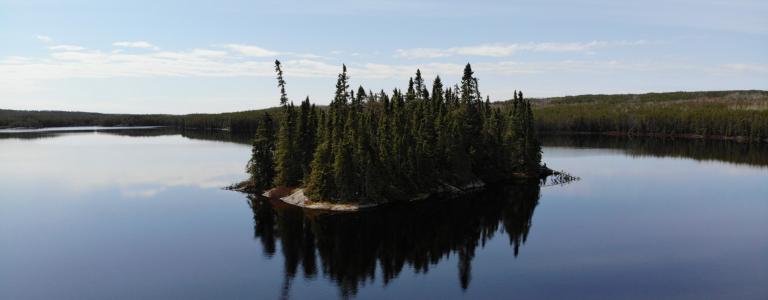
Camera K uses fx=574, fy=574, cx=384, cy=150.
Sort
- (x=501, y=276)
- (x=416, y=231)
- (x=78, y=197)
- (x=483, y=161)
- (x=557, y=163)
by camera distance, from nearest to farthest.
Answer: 1. (x=501, y=276)
2. (x=416, y=231)
3. (x=78, y=197)
4. (x=483, y=161)
5. (x=557, y=163)

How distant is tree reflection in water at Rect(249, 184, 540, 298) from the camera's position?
199ft

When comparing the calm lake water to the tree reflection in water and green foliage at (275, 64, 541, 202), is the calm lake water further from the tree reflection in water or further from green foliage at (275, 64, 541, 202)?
green foliage at (275, 64, 541, 202)

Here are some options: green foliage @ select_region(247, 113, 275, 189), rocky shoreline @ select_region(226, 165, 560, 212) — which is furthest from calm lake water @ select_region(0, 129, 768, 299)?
green foliage @ select_region(247, 113, 275, 189)

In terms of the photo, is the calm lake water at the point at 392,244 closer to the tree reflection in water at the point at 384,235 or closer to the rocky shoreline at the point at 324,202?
the tree reflection in water at the point at 384,235

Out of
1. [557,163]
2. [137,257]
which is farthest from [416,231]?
[557,163]

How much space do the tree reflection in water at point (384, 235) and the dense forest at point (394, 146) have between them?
18.9ft

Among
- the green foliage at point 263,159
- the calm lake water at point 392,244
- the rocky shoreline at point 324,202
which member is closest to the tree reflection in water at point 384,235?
the calm lake water at point 392,244

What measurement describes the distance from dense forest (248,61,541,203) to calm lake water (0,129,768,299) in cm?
644

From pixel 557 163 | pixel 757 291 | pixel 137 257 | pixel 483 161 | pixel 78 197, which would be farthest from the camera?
pixel 557 163

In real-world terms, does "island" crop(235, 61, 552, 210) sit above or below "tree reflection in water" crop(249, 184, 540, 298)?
above

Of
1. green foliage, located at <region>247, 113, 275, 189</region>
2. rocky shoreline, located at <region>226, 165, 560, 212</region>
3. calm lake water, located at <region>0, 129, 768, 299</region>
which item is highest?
green foliage, located at <region>247, 113, 275, 189</region>

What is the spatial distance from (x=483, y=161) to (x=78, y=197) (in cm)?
7941

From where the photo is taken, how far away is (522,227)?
80.3 metres

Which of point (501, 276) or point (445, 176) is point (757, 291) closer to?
point (501, 276)
